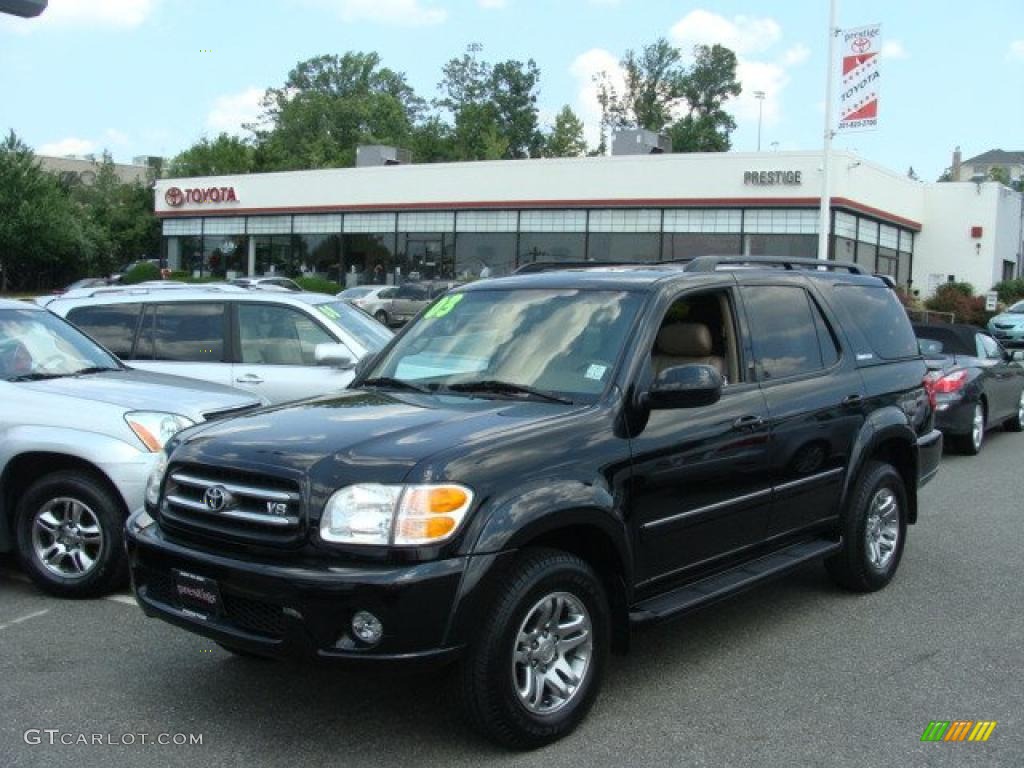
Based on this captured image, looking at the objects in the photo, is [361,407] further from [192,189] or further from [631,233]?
[192,189]

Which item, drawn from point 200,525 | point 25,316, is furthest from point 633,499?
point 25,316

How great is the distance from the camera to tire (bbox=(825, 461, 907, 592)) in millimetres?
5953

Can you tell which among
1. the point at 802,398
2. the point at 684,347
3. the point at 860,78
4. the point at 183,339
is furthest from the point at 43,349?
the point at 860,78

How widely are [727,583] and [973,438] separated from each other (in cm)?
830

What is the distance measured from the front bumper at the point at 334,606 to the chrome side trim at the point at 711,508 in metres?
1.13

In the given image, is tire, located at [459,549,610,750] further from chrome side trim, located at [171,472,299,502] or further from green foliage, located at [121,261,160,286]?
green foliage, located at [121,261,160,286]

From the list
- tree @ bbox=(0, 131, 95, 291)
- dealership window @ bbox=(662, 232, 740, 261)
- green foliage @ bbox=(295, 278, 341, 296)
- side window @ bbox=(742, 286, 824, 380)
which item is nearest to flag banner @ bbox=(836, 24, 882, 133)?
dealership window @ bbox=(662, 232, 740, 261)

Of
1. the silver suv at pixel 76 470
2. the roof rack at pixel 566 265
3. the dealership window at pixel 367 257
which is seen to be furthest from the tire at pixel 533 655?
the dealership window at pixel 367 257

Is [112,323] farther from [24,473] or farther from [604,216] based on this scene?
[604,216]

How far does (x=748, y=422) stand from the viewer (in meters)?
5.04

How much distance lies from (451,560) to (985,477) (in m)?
8.52

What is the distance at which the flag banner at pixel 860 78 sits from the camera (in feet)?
67.4

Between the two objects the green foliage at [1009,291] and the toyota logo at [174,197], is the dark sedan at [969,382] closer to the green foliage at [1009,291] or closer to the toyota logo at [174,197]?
the green foliage at [1009,291]

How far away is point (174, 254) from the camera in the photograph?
162 ft
